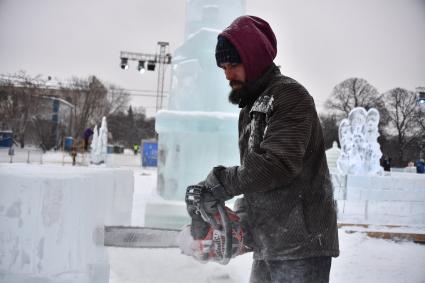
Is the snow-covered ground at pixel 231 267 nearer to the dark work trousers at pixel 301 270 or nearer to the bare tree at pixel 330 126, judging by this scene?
the dark work trousers at pixel 301 270

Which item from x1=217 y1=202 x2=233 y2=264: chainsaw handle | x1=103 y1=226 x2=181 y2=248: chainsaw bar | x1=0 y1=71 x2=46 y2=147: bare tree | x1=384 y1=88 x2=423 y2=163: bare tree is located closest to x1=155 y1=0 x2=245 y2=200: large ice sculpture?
x1=384 y1=88 x2=423 y2=163: bare tree

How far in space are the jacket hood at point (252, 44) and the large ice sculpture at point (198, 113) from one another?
1.95 meters

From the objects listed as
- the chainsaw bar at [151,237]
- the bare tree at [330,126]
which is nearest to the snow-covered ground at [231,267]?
the chainsaw bar at [151,237]

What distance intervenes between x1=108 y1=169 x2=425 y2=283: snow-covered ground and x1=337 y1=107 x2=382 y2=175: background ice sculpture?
4953 mm

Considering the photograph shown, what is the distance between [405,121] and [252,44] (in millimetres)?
2918

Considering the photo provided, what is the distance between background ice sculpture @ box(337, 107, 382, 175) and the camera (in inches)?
347

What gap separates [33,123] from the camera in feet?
80.9

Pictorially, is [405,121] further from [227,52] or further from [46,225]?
[46,225]

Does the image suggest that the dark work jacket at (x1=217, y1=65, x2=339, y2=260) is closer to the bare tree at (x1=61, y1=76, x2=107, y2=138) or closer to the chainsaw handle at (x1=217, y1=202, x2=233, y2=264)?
the chainsaw handle at (x1=217, y1=202, x2=233, y2=264)

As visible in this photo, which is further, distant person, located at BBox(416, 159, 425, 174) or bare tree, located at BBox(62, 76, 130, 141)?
bare tree, located at BBox(62, 76, 130, 141)

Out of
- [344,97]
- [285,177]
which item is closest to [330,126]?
[344,97]

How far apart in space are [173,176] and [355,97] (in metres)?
25.7

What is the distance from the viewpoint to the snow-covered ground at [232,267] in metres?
2.78

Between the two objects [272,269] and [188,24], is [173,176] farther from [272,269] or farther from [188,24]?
[272,269]
